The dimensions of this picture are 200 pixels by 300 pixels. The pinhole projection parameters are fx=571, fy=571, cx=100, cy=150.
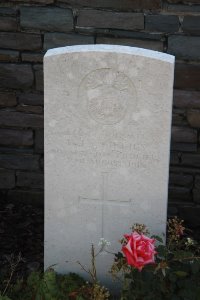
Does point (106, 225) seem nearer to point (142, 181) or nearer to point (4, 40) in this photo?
point (142, 181)

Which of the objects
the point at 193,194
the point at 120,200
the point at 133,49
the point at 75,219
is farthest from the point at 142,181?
the point at 193,194

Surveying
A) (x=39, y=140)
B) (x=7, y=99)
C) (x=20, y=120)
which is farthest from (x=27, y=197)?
(x=7, y=99)

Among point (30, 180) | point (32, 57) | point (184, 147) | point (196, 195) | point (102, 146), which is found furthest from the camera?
point (30, 180)

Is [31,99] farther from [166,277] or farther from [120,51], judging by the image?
[166,277]

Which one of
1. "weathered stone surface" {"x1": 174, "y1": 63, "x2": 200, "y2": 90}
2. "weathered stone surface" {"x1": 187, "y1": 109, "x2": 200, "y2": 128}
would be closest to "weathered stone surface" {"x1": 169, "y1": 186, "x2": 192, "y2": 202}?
"weathered stone surface" {"x1": 187, "y1": 109, "x2": 200, "y2": 128}

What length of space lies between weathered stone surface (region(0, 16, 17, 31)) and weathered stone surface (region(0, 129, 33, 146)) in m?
0.69

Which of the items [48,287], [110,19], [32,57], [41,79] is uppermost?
[110,19]

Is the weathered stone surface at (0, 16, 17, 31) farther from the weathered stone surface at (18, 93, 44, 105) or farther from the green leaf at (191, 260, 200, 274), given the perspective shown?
the green leaf at (191, 260, 200, 274)

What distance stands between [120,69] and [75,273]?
3.83ft

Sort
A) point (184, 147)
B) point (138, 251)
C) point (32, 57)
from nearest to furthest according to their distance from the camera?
point (138, 251) → point (32, 57) → point (184, 147)

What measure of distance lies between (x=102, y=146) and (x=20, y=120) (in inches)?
45.9

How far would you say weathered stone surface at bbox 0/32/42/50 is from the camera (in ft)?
11.9

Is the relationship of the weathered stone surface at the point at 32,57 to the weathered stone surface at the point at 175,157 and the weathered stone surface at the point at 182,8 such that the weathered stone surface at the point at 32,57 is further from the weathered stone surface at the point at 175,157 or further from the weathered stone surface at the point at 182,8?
the weathered stone surface at the point at 175,157

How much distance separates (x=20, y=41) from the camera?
12.0 ft
